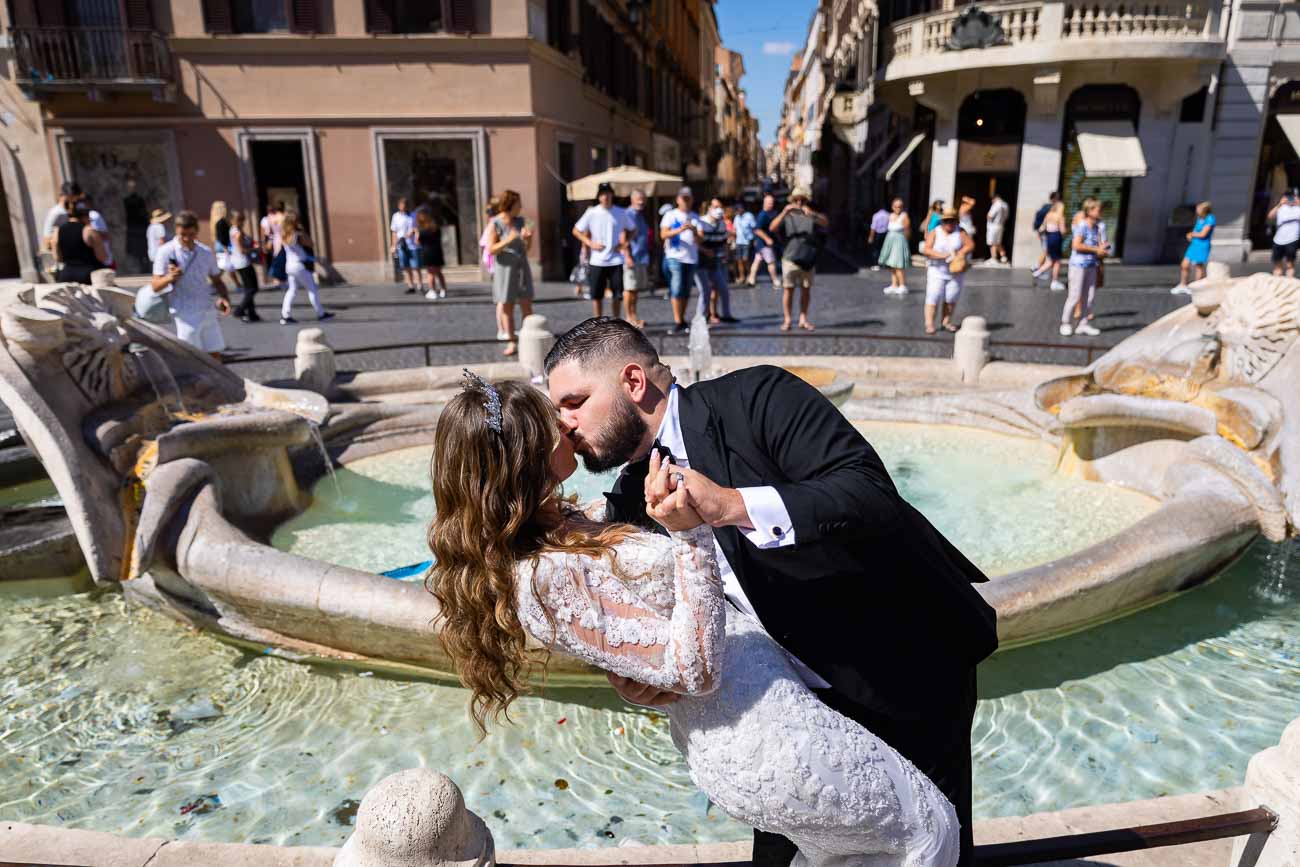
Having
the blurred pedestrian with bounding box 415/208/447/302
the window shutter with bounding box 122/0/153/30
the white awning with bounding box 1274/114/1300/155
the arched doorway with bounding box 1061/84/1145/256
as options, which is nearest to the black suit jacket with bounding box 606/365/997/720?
the blurred pedestrian with bounding box 415/208/447/302

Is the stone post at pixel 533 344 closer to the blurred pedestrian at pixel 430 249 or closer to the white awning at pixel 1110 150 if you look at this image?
the blurred pedestrian at pixel 430 249

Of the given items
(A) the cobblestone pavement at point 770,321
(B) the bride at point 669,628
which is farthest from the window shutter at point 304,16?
(B) the bride at point 669,628

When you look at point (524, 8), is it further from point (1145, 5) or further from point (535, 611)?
point (535, 611)

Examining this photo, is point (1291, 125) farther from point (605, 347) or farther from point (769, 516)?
point (769, 516)

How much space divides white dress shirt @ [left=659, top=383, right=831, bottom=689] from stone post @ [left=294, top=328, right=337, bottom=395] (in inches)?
263

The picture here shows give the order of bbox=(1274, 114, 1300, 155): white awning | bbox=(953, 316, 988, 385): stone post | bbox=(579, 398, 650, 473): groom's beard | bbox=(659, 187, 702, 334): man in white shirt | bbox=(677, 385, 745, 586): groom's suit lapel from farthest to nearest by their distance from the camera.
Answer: bbox=(1274, 114, 1300, 155): white awning
bbox=(659, 187, 702, 334): man in white shirt
bbox=(953, 316, 988, 385): stone post
bbox=(579, 398, 650, 473): groom's beard
bbox=(677, 385, 745, 586): groom's suit lapel

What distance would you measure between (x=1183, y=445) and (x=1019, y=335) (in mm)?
6809

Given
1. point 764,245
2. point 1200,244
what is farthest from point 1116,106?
point 764,245

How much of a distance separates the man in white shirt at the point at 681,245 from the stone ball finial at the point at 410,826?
31.9ft

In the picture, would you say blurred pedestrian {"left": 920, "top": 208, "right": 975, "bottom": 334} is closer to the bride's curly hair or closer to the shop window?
the bride's curly hair

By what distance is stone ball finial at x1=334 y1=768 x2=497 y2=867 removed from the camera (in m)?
1.90

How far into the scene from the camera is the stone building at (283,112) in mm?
18156

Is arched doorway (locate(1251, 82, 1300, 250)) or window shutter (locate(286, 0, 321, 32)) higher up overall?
window shutter (locate(286, 0, 321, 32))

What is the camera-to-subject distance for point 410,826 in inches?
74.8
